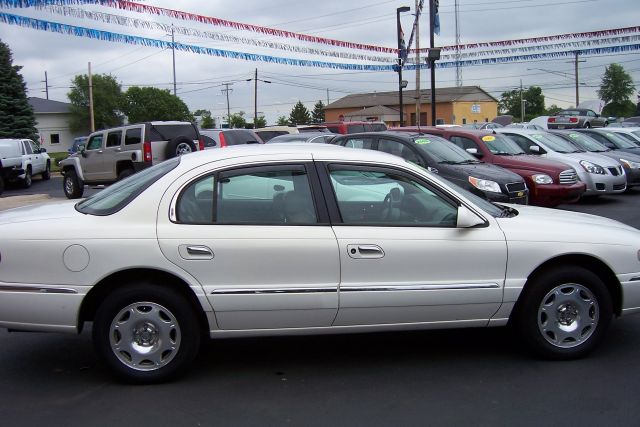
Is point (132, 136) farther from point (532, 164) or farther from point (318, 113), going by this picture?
point (318, 113)

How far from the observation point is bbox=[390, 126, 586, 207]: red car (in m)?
11.8

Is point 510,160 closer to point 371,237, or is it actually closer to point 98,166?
point 371,237

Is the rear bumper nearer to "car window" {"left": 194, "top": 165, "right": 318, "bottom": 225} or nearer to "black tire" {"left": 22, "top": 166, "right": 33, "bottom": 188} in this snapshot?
"car window" {"left": 194, "top": 165, "right": 318, "bottom": 225}

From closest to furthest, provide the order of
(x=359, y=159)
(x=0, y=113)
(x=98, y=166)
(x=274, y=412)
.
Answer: (x=274, y=412) < (x=359, y=159) < (x=98, y=166) < (x=0, y=113)

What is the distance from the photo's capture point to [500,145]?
1298 cm

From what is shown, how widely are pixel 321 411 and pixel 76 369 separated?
6.33ft

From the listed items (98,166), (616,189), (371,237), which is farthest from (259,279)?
(98,166)

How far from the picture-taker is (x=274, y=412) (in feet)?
12.7

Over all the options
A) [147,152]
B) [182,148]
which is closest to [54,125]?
[147,152]

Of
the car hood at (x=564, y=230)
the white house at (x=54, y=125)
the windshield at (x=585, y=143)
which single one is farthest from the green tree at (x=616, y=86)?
the car hood at (x=564, y=230)

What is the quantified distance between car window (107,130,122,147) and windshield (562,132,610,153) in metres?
11.2

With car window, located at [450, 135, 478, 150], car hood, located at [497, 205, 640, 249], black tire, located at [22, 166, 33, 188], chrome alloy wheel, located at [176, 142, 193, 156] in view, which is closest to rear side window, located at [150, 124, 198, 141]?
chrome alloy wheel, located at [176, 142, 193, 156]

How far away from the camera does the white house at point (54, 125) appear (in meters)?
67.3

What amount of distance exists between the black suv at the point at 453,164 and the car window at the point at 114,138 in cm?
753
